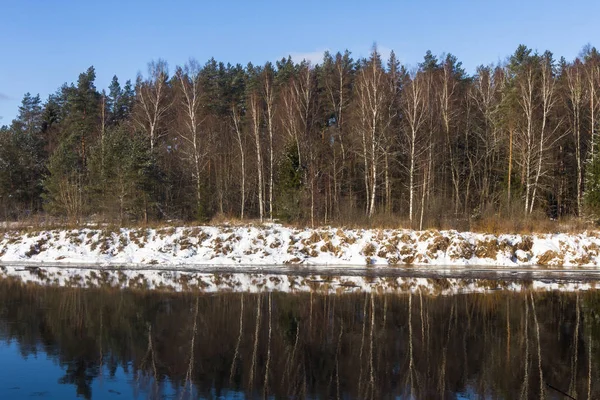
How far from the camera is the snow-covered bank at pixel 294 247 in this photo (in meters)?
27.6

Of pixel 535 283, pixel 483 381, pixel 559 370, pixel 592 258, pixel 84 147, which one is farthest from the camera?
pixel 84 147

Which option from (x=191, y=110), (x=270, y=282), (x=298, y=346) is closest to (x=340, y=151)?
(x=191, y=110)

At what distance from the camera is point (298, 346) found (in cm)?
1186

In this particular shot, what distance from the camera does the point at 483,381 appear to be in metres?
9.48

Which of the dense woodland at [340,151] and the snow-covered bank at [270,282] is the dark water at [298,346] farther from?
the dense woodland at [340,151]

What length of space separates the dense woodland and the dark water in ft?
53.5

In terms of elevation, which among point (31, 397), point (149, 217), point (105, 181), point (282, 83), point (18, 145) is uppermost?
point (282, 83)

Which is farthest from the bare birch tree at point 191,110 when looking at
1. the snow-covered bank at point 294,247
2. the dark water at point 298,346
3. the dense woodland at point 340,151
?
the dark water at point 298,346

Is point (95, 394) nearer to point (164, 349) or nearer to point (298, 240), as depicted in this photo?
point (164, 349)

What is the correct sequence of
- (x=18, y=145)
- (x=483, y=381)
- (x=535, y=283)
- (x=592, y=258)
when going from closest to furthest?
(x=483, y=381)
(x=535, y=283)
(x=592, y=258)
(x=18, y=145)

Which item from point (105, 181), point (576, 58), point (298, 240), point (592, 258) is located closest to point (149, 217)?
point (105, 181)

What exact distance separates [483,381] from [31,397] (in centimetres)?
745

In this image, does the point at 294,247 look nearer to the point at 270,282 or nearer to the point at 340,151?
the point at 270,282

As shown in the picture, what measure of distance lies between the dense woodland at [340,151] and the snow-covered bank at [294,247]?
3379 mm
